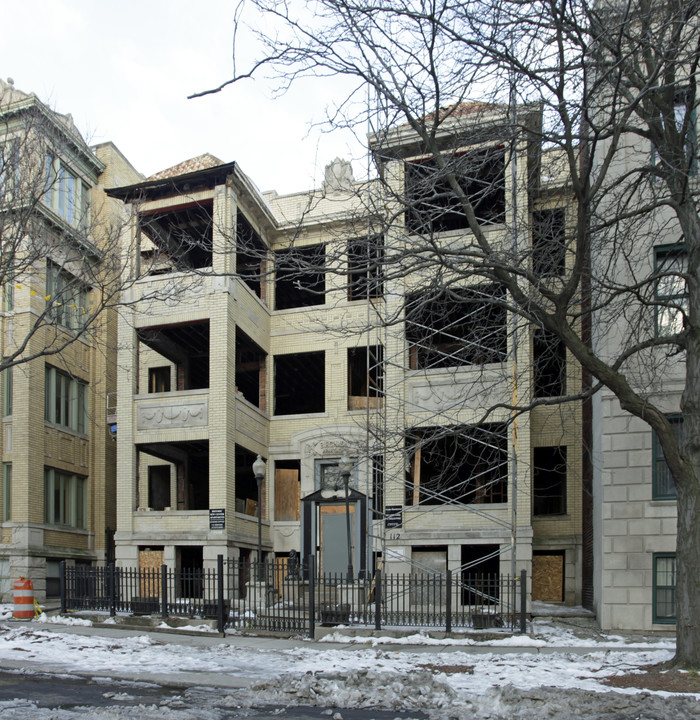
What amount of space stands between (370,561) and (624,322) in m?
9.70

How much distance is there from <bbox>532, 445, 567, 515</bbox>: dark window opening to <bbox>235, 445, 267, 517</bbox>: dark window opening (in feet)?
30.0

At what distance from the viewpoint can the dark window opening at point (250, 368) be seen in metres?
26.5

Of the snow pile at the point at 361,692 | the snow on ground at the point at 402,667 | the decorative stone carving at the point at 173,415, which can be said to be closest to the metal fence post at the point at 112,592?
the snow on ground at the point at 402,667

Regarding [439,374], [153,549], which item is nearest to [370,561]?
[439,374]

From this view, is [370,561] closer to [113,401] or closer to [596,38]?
[113,401]

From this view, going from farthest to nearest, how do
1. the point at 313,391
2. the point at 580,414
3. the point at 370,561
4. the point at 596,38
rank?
the point at 313,391
the point at 580,414
the point at 370,561
the point at 596,38

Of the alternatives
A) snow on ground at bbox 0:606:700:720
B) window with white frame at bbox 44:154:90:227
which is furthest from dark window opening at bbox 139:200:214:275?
snow on ground at bbox 0:606:700:720

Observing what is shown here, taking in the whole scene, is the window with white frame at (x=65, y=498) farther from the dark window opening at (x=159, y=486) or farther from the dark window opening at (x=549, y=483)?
the dark window opening at (x=549, y=483)

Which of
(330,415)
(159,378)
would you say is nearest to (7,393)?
(159,378)

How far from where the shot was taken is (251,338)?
2544 cm

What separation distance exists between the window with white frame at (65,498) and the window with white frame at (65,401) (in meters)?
1.75

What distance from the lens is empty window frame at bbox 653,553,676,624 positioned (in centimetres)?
1571

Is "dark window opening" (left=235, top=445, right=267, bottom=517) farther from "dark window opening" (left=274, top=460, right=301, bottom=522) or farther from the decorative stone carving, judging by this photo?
the decorative stone carving

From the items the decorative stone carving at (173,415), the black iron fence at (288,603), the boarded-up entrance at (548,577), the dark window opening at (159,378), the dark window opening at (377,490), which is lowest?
the boarded-up entrance at (548,577)
